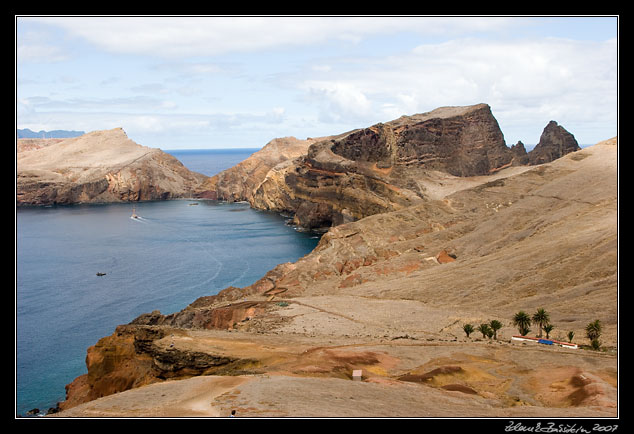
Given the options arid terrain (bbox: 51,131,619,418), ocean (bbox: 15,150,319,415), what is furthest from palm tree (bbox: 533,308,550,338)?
ocean (bbox: 15,150,319,415)

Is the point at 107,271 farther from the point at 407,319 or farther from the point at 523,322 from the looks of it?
the point at 523,322

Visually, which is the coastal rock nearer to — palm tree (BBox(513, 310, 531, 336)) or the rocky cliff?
the rocky cliff

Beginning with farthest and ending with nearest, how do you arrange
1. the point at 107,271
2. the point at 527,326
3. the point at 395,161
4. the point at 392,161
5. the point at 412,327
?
the point at 392,161 → the point at 395,161 → the point at 107,271 → the point at 412,327 → the point at 527,326

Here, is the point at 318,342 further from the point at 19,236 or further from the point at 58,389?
the point at 19,236

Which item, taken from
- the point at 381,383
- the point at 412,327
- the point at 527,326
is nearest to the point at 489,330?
the point at 527,326

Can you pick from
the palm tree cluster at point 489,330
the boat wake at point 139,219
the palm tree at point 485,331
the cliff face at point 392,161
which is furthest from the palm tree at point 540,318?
the boat wake at point 139,219

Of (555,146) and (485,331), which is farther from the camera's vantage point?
(555,146)

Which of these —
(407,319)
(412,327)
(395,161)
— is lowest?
(412,327)
